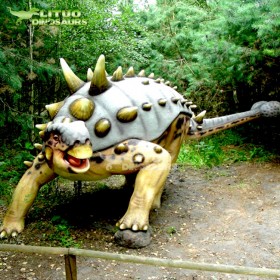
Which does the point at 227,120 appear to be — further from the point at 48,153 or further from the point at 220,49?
the point at 48,153

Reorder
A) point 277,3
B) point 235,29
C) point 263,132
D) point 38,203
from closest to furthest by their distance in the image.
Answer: point 38,203
point 277,3
point 235,29
point 263,132

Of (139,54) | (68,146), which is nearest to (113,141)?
(68,146)

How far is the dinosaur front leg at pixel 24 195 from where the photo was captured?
4426 mm

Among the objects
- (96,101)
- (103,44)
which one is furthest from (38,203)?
(103,44)

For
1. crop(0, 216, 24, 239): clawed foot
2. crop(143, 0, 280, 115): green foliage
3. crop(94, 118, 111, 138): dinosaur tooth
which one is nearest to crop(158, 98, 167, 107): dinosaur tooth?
crop(94, 118, 111, 138): dinosaur tooth

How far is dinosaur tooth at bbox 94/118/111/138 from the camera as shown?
419 cm

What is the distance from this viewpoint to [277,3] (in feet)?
19.9

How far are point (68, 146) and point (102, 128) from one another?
60cm

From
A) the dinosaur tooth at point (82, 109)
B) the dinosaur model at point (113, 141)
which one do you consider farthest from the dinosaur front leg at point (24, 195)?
the dinosaur tooth at point (82, 109)

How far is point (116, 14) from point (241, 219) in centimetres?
444

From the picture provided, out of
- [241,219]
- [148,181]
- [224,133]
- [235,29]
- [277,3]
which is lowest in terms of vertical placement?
[224,133]

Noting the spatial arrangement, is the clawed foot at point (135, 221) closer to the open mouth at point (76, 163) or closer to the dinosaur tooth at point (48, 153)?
the open mouth at point (76, 163)

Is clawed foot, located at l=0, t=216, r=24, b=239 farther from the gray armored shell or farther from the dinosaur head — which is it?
the gray armored shell

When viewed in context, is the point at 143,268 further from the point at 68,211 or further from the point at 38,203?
the point at 38,203
